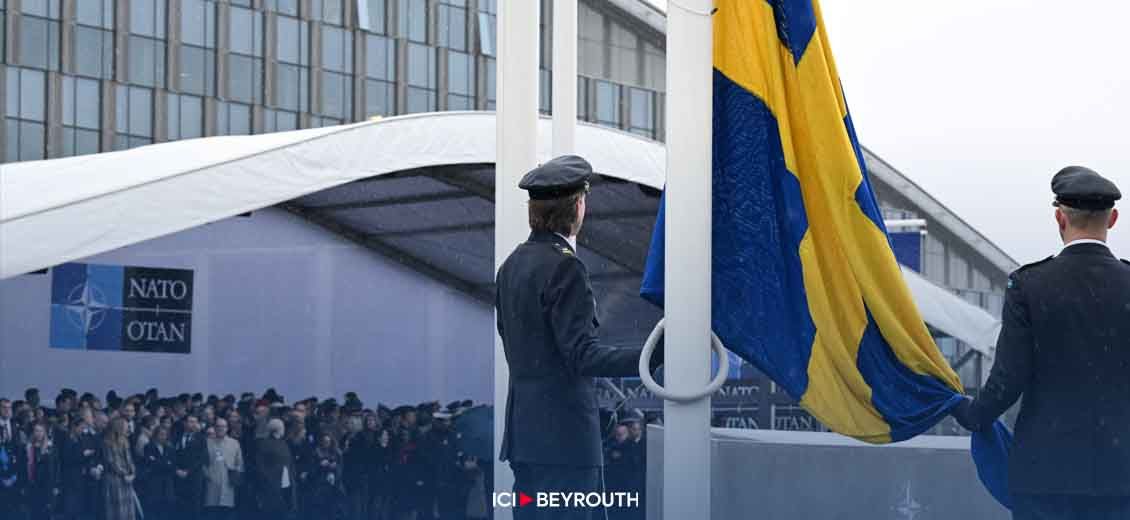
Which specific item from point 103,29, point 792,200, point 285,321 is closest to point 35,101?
point 103,29

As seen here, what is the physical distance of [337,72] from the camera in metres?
46.8

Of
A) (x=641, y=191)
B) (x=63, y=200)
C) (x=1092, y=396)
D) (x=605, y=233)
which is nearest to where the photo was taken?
(x=1092, y=396)

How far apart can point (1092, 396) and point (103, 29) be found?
39973 mm

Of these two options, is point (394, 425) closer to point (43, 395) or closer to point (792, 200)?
point (43, 395)

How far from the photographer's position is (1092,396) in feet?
13.8

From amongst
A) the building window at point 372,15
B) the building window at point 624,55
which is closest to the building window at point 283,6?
the building window at point 372,15

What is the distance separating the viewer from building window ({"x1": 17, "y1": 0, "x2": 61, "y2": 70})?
40156 mm

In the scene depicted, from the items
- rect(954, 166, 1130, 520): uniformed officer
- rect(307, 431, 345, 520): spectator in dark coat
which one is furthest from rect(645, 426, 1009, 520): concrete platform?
rect(307, 431, 345, 520): spectator in dark coat

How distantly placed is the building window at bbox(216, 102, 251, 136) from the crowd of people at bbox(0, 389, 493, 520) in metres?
28.1

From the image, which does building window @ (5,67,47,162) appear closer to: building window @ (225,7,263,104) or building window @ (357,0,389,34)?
building window @ (225,7,263,104)

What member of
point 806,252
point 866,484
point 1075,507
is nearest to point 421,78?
point 866,484

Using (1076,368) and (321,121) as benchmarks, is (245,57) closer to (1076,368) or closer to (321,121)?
(321,121)

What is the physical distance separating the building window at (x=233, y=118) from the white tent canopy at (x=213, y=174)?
31.4m

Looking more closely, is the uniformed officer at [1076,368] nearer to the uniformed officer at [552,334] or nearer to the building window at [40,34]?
the uniformed officer at [552,334]
